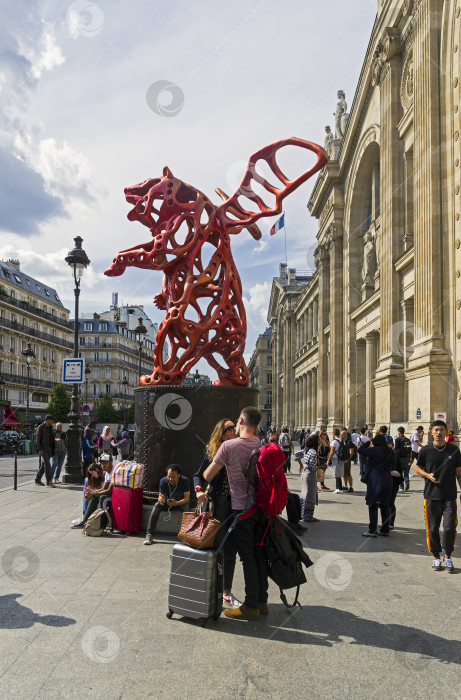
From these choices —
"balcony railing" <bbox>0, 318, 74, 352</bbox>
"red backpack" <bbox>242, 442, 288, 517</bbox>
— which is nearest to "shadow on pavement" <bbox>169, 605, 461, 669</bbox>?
"red backpack" <bbox>242, 442, 288, 517</bbox>

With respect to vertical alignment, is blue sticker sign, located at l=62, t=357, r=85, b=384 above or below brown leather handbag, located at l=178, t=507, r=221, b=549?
above

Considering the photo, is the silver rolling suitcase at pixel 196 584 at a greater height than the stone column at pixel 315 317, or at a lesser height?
lesser

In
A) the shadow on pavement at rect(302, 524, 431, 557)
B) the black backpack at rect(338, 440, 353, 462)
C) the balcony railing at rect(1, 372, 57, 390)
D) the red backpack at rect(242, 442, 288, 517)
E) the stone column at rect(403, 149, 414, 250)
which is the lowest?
the shadow on pavement at rect(302, 524, 431, 557)

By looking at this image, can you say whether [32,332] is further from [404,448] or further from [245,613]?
[245,613]

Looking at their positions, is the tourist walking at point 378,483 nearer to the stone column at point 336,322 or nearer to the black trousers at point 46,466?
the black trousers at point 46,466

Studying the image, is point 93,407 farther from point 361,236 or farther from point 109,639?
point 109,639

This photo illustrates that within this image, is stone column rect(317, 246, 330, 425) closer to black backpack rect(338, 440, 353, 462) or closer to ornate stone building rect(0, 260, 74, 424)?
ornate stone building rect(0, 260, 74, 424)

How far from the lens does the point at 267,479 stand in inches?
201

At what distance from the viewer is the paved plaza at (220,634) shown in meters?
3.79

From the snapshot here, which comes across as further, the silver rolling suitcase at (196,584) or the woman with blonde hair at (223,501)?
the woman with blonde hair at (223,501)

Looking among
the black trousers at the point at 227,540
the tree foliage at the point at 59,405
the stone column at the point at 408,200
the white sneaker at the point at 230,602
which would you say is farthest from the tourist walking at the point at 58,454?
the tree foliage at the point at 59,405

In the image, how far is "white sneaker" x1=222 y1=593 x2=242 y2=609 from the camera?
210 inches

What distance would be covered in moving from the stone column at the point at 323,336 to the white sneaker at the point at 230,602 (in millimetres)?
40923

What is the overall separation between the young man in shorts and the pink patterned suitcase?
3.93 metres
